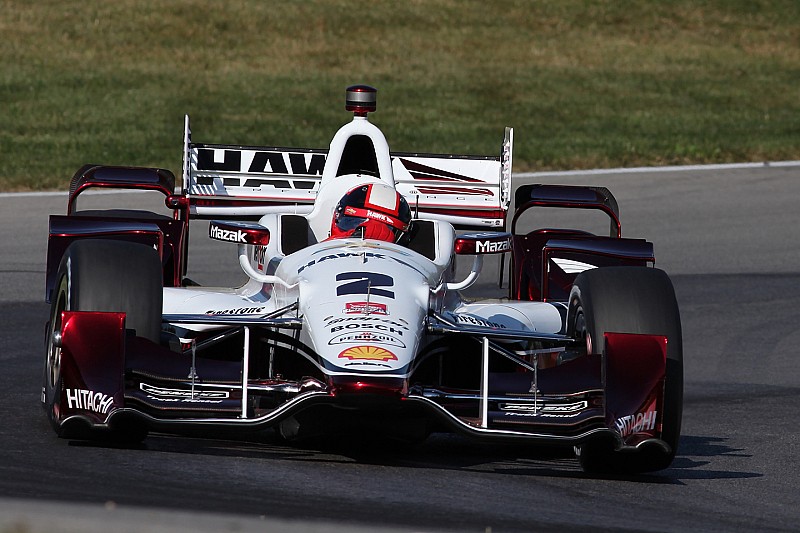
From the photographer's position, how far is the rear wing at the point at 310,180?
32.3 ft

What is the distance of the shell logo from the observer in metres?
6.41

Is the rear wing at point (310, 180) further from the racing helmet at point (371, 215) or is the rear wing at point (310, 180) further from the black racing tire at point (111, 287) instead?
the black racing tire at point (111, 287)

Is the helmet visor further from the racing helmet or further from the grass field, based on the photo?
the grass field

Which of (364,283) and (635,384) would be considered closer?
(635,384)

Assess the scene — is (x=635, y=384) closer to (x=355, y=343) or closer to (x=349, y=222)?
(x=355, y=343)

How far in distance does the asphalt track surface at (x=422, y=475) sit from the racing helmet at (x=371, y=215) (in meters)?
1.12

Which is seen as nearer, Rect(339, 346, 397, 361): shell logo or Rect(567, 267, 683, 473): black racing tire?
Rect(339, 346, 397, 361): shell logo

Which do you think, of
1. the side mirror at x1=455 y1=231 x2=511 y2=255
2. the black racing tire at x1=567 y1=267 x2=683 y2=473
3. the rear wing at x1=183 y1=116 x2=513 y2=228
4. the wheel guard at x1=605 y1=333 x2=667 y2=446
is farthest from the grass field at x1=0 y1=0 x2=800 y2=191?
the wheel guard at x1=605 y1=333 x2=667 y2=446

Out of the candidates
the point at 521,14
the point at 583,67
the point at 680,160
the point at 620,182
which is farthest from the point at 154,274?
the point at 521,14

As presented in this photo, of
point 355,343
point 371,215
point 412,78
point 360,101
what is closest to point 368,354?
point 355,343

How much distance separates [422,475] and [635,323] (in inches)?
49.6

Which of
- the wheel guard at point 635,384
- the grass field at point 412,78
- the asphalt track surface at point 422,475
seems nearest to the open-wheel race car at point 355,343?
the wheel guard at point 635,384

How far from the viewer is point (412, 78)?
23.6 metres

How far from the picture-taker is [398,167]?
10.2 m
